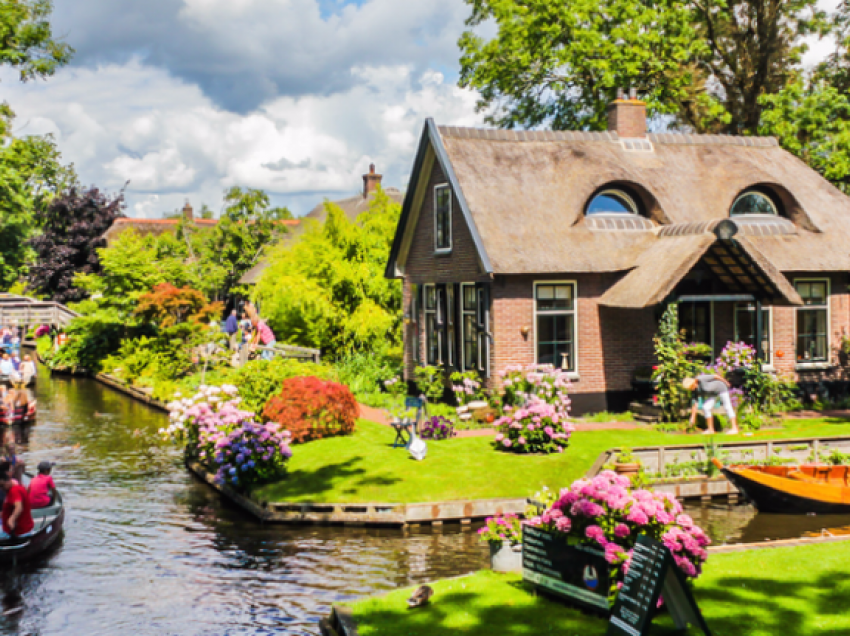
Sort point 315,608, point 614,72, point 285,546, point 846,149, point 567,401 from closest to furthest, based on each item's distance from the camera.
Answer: point 315,608 → point 285,546 → point 567,401 → point 846,149 → point 614,72

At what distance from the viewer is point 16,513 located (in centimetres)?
1340

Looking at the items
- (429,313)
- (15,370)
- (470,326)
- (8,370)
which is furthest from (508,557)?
(15,370)

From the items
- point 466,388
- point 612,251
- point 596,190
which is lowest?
point 466,388

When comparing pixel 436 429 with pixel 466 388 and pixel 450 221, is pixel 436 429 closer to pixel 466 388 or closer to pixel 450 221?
pixel 466 388

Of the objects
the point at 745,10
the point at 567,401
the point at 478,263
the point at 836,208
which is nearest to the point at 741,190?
the point at 836,208

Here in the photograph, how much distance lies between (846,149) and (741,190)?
331 inches

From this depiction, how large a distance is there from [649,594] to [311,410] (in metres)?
13.3

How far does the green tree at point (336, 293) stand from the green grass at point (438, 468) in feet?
36.9

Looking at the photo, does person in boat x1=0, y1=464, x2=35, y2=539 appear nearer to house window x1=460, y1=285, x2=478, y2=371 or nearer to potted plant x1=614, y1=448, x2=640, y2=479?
potted plant x1=614, y1=448, x2=640, y2=479

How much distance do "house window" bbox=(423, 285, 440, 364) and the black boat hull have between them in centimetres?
1151

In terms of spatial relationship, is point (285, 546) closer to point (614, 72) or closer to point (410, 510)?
point (410, 510)

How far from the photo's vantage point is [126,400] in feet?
105

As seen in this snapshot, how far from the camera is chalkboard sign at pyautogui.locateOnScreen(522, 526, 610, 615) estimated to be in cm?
886

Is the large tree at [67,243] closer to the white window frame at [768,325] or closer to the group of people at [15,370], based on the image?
the group of people at [15,370]
